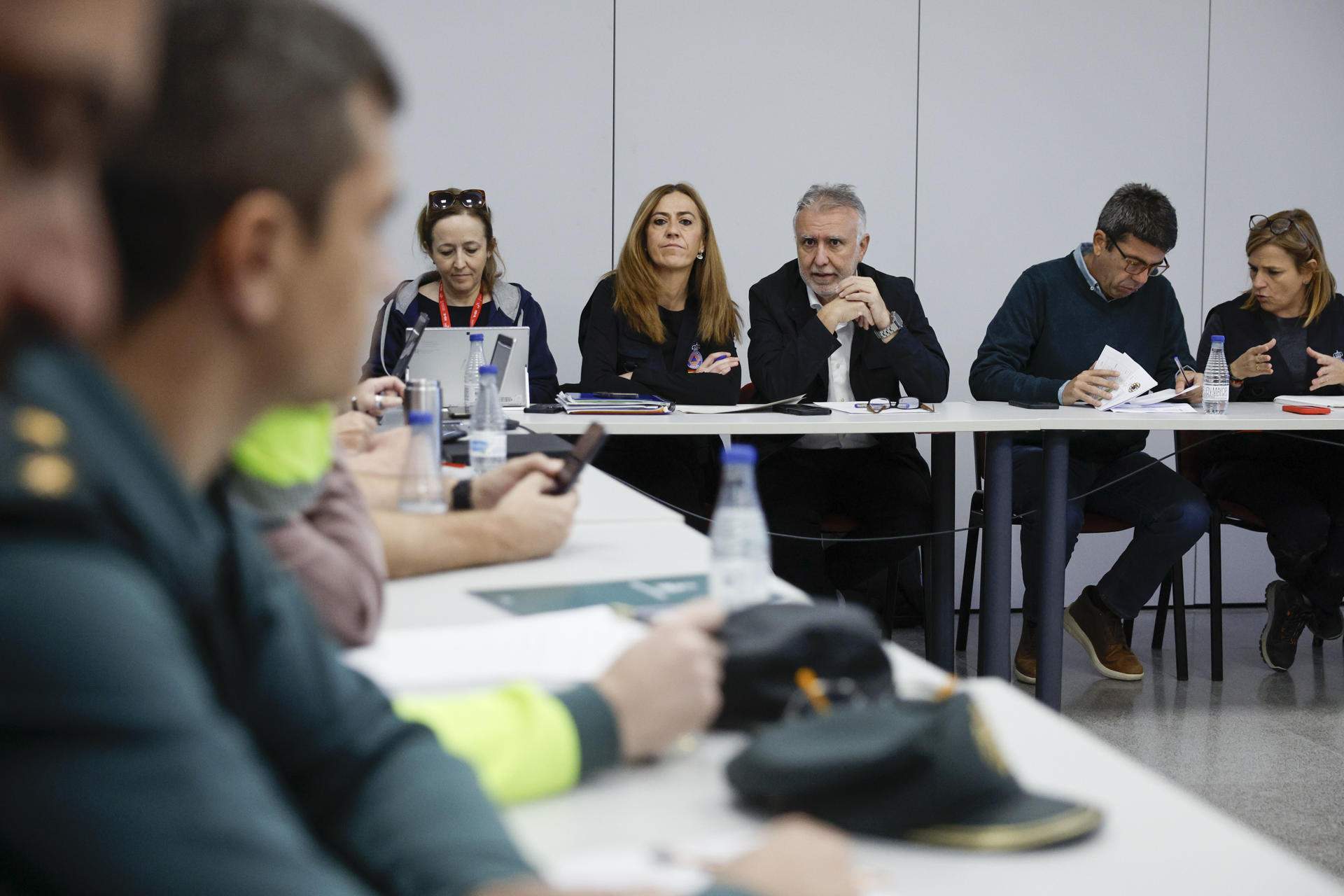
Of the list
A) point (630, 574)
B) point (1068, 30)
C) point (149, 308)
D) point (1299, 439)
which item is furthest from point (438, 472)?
point (1068, 30)

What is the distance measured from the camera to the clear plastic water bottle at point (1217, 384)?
3354 mm

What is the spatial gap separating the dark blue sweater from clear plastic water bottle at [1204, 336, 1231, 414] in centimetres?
41

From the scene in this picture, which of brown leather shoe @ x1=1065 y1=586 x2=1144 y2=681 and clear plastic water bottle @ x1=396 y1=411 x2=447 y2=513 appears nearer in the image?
clear plastic water bottle @ x1=396 y1=411 x2=447 y2=513

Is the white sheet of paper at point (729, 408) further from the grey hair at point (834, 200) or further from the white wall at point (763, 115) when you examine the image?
the white wall at point (763, 115)

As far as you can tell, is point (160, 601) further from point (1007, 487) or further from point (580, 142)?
point (580, 142)

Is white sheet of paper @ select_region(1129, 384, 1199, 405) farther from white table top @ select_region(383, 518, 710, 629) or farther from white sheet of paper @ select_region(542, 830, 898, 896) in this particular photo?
white sheet of paper @ select_region(542, 830, 898, 896)

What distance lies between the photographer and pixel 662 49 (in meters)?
4.59

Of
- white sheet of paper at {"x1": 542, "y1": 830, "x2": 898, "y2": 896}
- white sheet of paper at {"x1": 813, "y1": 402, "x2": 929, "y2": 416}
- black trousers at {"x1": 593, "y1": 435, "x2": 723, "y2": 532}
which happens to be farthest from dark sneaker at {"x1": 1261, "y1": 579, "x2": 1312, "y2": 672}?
white sheet of paper at {"x1": 542, "y1": 830, "x2": 898, "y2": 896}

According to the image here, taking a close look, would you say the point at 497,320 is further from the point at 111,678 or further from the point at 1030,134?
the point at 111,678

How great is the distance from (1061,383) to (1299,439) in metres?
0.87

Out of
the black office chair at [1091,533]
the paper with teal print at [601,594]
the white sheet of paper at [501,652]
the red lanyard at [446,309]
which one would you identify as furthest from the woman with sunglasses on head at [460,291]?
the white sheet of paper at [501,652]

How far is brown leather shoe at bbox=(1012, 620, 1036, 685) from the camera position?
3576mm

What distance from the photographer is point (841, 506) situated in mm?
3549

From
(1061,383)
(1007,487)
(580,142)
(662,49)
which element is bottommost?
(1007,487)
